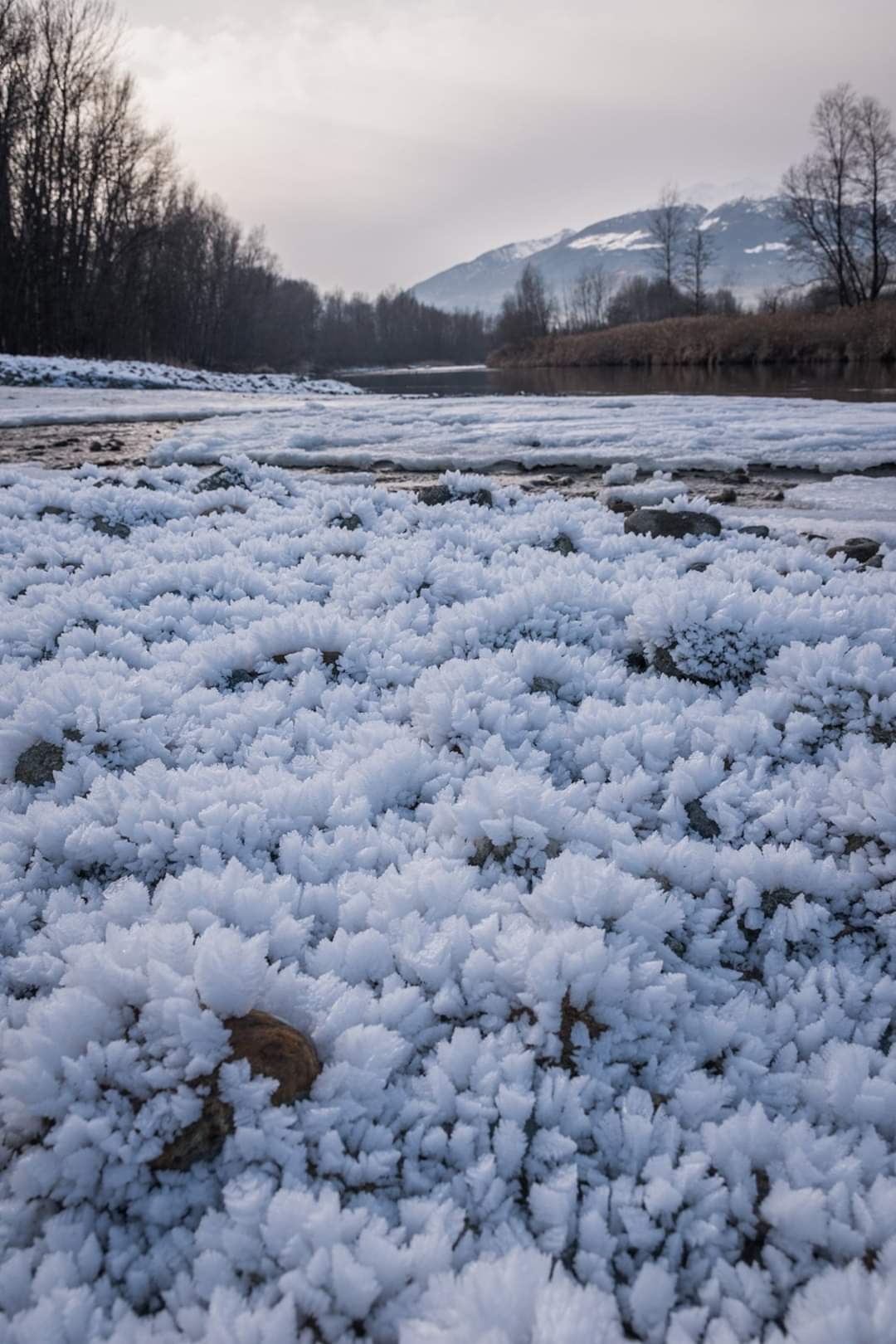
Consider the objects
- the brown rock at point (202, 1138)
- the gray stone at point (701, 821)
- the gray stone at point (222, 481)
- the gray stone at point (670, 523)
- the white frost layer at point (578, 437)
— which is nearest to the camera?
the brown rock at point (202, 1138)

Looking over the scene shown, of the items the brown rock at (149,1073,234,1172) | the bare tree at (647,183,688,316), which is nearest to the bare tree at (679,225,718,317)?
the bare tree at (647,183,688,316)

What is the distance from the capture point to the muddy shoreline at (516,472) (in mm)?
5590

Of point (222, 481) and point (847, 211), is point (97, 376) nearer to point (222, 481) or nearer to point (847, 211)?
point (222, 481)

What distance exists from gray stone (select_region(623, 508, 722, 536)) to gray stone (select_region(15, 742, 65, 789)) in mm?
3069

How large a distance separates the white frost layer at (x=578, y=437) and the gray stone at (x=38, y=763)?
17.6 ft

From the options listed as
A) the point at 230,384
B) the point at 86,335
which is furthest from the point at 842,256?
the point at 86,335

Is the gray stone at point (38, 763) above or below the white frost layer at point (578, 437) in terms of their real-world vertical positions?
below

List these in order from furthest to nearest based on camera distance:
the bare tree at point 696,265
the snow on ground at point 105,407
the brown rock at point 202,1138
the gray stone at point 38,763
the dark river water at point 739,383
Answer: the bare tree at point 696,265 < the dark river water at point 739,383 < the snow on ground at point 105,407 < the gray stone at point 38,763 < the brown rock at point 202,1138

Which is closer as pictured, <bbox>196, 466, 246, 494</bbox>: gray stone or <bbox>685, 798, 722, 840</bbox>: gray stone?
<bbox>685, 798, 722, 840</bbox>: gray stone

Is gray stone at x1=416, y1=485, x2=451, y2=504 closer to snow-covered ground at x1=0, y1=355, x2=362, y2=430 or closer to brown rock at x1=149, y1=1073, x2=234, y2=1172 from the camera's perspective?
brown rock at x1=149, y1=1073, x2=234, y2=1172

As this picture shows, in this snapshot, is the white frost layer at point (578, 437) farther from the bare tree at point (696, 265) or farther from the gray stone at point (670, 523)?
the bare tree at point (696, 265)

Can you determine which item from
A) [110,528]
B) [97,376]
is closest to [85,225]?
[97,376]

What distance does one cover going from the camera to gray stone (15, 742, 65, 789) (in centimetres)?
206

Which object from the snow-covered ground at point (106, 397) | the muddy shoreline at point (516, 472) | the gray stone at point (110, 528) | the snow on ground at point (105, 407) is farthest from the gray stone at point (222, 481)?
the snow-covered ground at point (106, 397)
